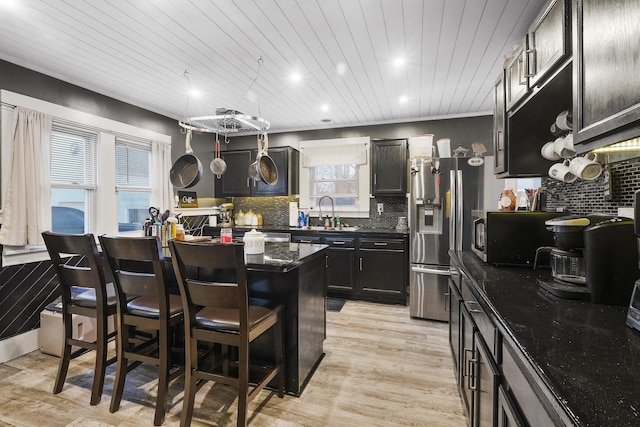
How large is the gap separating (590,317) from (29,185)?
392 centimetres

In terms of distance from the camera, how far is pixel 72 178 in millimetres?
3182

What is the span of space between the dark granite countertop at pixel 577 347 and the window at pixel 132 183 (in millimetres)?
3880

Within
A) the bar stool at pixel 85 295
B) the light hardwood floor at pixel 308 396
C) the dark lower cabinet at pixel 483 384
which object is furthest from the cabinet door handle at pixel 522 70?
the bar stool at pixel 85 295

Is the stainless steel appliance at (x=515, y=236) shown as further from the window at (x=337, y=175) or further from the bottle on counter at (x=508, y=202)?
the window at (x=337, y=175)

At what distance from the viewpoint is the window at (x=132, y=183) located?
3.67 m

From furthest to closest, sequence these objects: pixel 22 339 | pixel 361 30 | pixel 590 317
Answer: pixel 22 339, pixel 361 30, pixel 590 317

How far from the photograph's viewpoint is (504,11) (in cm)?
198

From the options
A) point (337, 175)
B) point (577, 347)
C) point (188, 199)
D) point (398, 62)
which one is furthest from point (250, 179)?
point (577, 347)

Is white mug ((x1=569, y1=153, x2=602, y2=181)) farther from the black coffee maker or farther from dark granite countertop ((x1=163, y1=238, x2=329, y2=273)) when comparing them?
dark granite countertop ((x1=163, y1=238, x2=329, y2=273))

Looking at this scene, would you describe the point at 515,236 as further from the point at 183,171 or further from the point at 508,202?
the point at 183,171

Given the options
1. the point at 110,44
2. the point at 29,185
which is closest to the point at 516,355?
the point at 110,44

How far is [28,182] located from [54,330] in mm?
1316

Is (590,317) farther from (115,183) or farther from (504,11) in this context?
(115,183)

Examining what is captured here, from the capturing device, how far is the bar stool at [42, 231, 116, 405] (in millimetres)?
1904
